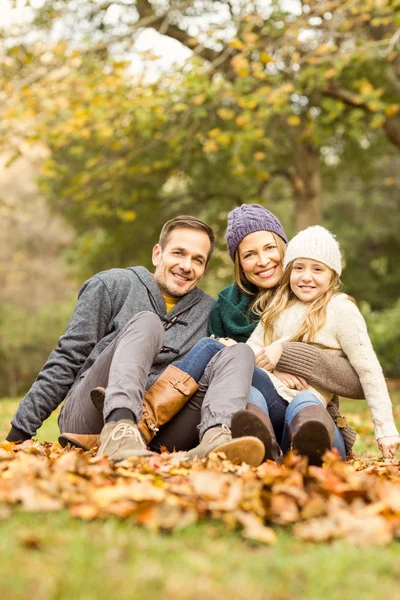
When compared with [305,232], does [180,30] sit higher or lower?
higher

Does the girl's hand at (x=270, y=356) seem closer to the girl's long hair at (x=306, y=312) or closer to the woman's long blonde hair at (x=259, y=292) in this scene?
the girl's long hair at (x=306, y=312)

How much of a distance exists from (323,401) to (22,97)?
7.38 metres

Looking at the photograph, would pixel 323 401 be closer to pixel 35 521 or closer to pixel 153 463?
pixel 153 463

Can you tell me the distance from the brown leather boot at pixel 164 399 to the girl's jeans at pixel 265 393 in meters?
0.09

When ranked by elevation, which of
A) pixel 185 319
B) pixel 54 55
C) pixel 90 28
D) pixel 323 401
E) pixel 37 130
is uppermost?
pixel 90 28

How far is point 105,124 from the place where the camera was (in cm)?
978

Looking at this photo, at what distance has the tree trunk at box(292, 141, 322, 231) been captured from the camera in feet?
42.3

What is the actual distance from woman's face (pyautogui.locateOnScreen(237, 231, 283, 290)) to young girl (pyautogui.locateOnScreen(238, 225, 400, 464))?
0.11 m

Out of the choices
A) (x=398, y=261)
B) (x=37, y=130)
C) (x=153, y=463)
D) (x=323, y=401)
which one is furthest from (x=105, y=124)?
(x=398, y=261)

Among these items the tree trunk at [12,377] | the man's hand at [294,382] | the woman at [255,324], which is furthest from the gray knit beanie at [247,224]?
the tree trunk at [12,377]

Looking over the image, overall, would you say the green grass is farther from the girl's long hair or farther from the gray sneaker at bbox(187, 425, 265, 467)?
the girl's long hair

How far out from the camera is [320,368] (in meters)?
3.64

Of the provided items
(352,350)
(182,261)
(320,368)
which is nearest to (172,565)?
(320,368)

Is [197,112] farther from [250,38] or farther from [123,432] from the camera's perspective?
[123,432]
